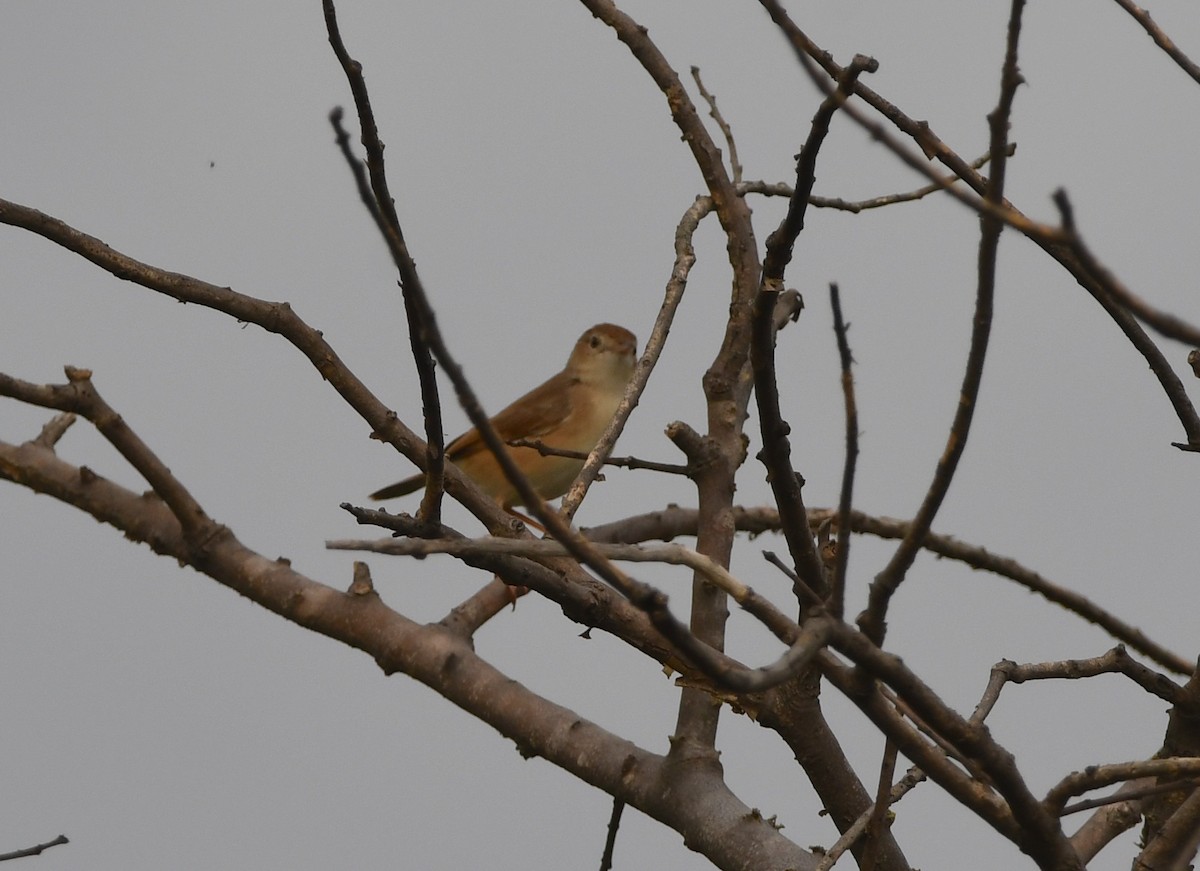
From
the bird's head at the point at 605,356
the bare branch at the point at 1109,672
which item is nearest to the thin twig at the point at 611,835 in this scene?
the bare branch at the point at 1109,672

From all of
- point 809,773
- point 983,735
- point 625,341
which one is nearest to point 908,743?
point 983,735

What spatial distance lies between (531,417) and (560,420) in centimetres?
15

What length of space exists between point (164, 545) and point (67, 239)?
3.71ft

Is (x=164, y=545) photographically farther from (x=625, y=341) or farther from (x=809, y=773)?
(x=625, y=341)

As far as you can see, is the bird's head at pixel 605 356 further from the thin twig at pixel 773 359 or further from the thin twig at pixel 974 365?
the thin twig at pixel 974 365

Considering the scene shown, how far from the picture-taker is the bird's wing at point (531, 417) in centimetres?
696

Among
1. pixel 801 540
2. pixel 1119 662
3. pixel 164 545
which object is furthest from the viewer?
pixel 164 545

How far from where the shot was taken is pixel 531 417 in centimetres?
729

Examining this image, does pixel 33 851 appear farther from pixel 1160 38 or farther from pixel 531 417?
pixel 531 417

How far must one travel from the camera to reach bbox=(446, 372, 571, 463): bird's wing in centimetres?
696

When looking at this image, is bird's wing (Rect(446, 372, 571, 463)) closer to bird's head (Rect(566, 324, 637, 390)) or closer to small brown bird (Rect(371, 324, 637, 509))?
small brown bird (Rect(371, 324, 637, 509))

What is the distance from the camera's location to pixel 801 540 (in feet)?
6.98

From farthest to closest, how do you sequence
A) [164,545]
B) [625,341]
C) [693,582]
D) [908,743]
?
1. [625,341]
2. [164,545]
3. [693,582]
4. [908,743]

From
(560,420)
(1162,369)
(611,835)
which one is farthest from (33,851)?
(560,420)
